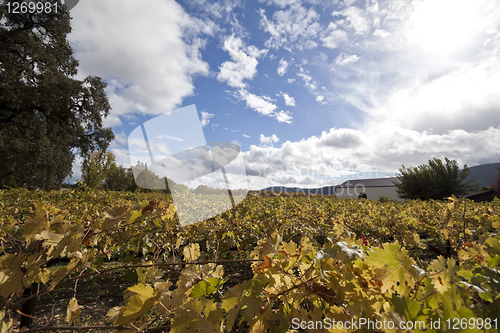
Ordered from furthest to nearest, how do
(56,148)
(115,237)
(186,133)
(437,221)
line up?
(56,148) < (437,221) < (186,133) < (115,237)

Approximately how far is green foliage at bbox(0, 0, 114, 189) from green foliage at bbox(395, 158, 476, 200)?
105 ft

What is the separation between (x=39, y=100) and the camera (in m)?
17.7

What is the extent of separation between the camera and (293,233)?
3.32m

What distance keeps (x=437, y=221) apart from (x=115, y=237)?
6.15 meters

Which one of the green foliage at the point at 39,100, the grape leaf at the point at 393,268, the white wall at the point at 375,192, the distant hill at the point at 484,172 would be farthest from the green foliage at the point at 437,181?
the distant hill at the point at 484,172

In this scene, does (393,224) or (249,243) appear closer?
(249,243)

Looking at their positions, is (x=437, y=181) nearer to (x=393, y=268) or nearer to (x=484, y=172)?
(x=393, y=268)

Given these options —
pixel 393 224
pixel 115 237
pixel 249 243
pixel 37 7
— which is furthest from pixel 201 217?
pixel 37 7

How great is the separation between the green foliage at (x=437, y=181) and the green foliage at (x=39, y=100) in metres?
32.0

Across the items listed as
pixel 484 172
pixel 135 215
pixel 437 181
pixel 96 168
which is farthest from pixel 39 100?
pixel 484 172

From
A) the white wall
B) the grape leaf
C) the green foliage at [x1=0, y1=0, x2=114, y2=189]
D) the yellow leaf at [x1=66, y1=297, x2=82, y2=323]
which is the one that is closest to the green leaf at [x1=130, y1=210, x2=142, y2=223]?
the yellow leaf at [x1=66, y1=297, x2=82, y2=323]

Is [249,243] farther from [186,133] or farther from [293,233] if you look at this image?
[186,133]

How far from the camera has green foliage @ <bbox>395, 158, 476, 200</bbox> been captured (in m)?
22.0

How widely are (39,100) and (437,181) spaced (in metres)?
35.7
